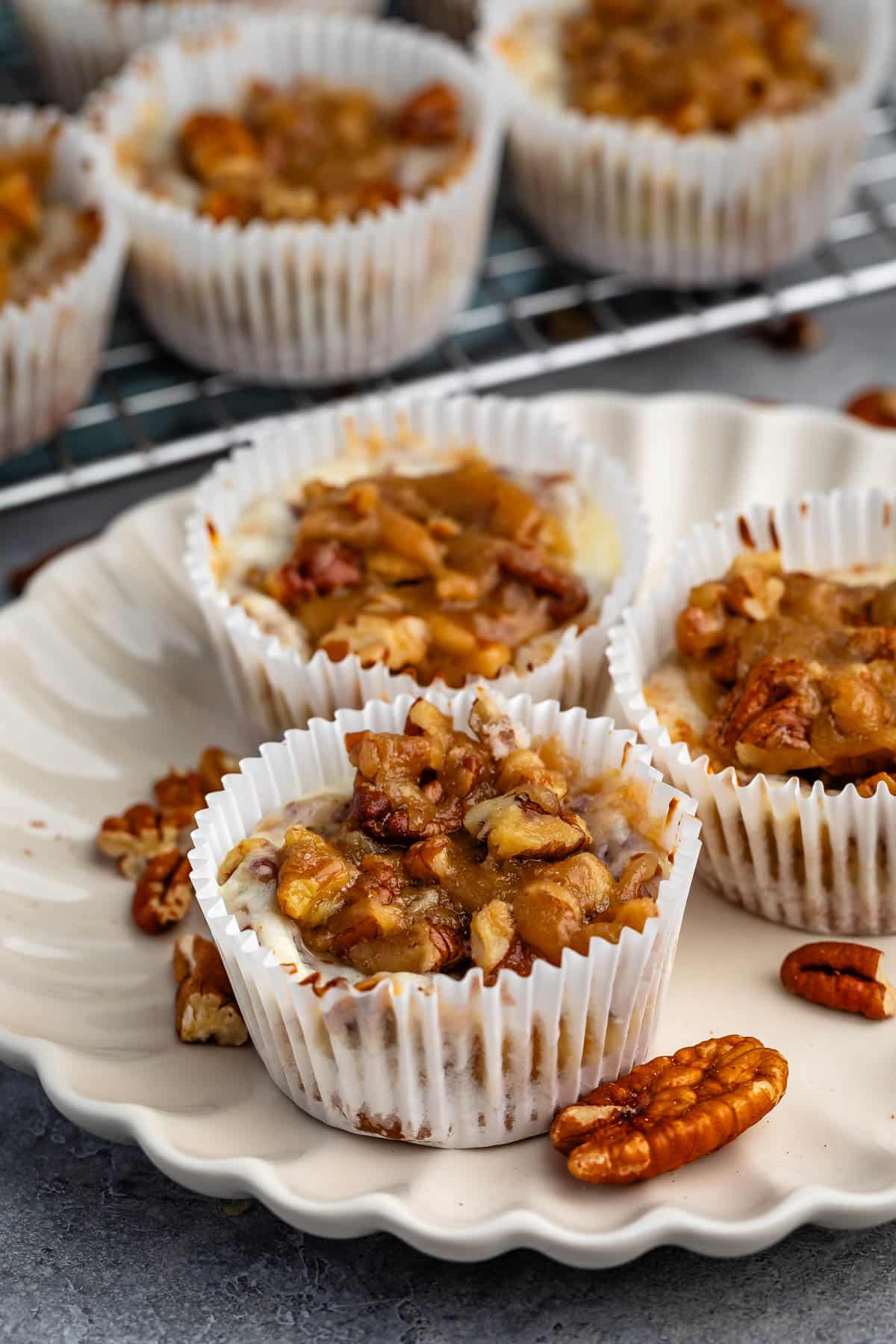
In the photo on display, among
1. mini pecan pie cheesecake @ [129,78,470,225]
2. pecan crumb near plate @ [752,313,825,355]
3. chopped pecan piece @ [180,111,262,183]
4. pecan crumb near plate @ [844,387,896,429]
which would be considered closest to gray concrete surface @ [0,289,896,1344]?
pecan crumb near plate @ [844,387,896,429]

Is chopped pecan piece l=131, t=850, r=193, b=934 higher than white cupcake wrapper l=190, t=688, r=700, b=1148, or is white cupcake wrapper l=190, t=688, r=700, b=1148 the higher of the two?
white cupcake wrapper l=190, t=688, r=700, b=1148

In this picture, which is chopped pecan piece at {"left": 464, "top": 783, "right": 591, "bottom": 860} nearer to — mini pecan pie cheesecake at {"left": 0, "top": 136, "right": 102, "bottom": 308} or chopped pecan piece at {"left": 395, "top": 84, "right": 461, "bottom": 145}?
mini pecan pie cheesecake at {"left": 0, "top": 136, "right": 102, "bottom": 308}

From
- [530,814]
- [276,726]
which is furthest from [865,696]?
[276,726]

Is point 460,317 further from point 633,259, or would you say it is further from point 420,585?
point 420,585

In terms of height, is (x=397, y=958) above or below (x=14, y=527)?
above

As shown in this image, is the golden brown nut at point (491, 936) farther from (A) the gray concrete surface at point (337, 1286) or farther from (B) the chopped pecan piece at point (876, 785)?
(B) the chopped pecan piece at point (876, 785)

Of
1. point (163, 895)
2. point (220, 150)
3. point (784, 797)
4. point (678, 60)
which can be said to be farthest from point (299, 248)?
point (784, 797)

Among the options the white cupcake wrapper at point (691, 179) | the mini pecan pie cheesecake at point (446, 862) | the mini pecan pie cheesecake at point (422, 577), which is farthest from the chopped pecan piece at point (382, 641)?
the white cupcake wrapper at point (691, 179)
